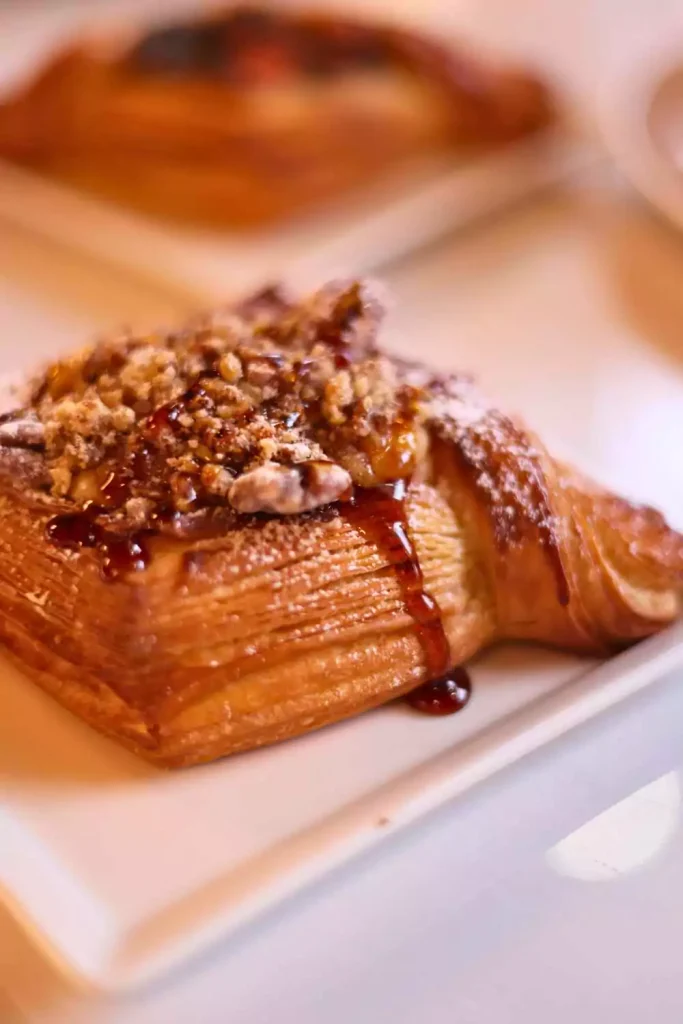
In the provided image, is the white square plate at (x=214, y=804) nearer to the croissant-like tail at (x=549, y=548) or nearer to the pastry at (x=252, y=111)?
the croissant-like tail at (x=549, y=548)

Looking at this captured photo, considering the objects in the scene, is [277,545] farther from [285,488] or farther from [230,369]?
[230,369]

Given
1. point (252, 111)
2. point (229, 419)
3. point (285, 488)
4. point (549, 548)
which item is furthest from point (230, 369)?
point (252, 111)

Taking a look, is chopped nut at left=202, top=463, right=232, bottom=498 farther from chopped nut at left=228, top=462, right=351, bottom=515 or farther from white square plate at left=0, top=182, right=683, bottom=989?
white square plate at left=0, top=182, right=683, bottom=989

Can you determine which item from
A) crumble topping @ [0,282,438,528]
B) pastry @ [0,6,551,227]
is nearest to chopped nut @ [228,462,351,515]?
crumble topping @ [0,282,438,528]

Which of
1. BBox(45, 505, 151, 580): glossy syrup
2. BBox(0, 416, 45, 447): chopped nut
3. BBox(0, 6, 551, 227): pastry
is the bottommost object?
BBox(45, 505, 151, 580): glossy syrup

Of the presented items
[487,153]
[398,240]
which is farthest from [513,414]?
[487,153]

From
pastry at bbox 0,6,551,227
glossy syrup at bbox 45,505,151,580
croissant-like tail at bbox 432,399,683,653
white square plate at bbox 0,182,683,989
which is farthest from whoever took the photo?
pastry at bbox 0,6,551,227

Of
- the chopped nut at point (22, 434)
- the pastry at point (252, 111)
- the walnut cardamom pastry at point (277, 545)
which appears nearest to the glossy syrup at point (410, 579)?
the walnut cardamom pastry at point (277, 545)
